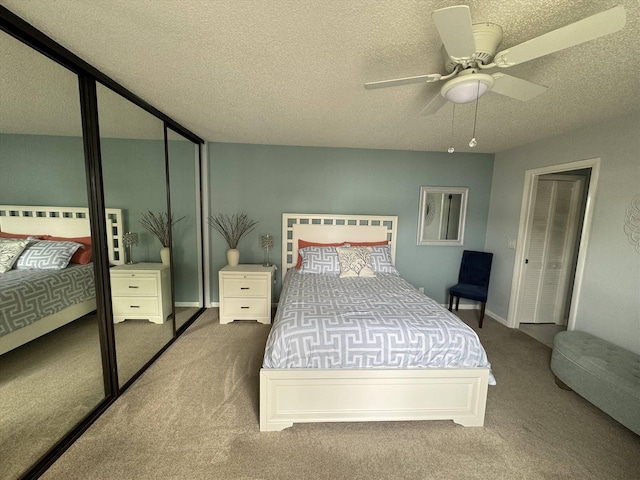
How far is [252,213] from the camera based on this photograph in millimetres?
3482

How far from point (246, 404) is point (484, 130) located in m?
3.36

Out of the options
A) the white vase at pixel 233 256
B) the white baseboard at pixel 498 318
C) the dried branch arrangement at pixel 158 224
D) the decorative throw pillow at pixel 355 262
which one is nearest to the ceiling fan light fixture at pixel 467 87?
the decorative throw pillow at pixel 355 262

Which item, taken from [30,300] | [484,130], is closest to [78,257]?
[30,300]

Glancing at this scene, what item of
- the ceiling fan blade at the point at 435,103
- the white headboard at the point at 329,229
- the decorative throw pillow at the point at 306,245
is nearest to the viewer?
the ceiling fan blade at the point at 435,103

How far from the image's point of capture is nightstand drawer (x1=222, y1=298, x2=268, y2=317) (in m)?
3.09

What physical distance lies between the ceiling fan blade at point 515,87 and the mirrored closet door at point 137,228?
2.51 m

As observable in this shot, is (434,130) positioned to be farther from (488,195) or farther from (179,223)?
(179,223)

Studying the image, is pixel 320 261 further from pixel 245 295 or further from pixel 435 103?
pixel 435 103

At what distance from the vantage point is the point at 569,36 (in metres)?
0.98

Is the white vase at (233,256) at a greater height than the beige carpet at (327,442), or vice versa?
the white vase at (233,256)

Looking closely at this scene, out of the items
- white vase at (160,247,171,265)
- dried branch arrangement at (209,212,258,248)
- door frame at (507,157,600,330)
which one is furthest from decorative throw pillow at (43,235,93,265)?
door frame at (507,157,600,330)

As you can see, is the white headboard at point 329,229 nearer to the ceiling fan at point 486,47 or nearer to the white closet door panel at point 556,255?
the white closet door panel at point 556,255

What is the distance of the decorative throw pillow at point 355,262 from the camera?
2920 millimetres

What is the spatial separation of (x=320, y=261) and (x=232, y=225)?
138cm
